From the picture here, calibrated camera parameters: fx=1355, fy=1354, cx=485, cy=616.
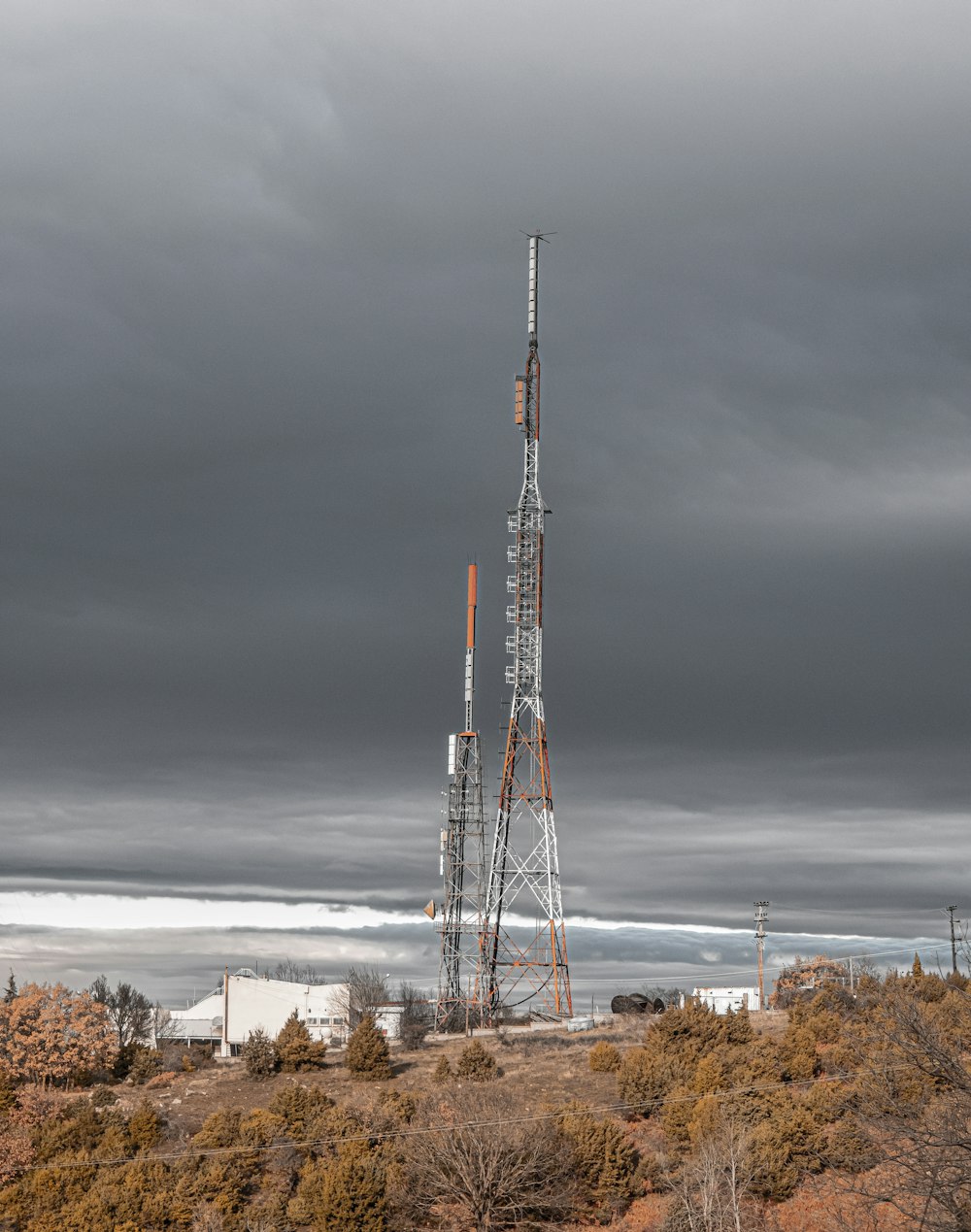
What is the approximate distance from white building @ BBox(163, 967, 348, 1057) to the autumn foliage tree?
608 inches

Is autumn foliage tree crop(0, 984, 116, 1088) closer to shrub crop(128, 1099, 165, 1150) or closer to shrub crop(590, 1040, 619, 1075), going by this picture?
shrub crop(128, 1099, 165, 1150)

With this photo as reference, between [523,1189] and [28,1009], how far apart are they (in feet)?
117

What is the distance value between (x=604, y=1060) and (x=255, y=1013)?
4506 centimetres

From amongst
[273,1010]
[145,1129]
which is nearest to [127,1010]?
[273,1010]

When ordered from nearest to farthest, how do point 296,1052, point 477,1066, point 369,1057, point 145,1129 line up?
point 145,1129, point 477,1066, point 369,1057, point 296,1052

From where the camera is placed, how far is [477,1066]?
73.2 metres

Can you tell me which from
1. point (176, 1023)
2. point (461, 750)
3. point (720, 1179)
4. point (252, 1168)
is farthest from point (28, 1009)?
point (176, 1023)

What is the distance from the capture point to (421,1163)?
59.4 metres

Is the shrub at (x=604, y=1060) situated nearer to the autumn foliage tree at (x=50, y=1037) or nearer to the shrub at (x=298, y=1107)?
the shrub at (x=298, y=1107)

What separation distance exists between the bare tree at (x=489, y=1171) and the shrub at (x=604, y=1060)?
15141 millimetres

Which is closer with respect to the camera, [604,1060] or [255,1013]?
[604,1060]

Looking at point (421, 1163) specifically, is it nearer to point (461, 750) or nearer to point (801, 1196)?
point (801, 1196)

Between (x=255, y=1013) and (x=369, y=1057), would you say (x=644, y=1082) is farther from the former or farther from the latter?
(x=255, y=1013)

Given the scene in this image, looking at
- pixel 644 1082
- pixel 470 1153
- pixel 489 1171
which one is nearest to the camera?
pixel 489 1171
